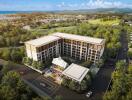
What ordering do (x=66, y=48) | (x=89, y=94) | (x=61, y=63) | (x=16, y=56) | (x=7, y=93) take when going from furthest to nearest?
(x=66, y=48), (x=16, y=56), (x=61, y=63), (x=89, y=94), (x=7, y=93)

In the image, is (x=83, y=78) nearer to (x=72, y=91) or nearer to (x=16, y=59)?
(x=72, y=91)

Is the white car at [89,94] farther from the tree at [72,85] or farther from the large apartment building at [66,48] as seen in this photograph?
the large apartment building at [66,48]

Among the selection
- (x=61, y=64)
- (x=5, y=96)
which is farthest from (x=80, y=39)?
(x=5, y=96)

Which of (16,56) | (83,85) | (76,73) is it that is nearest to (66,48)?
(76,73)

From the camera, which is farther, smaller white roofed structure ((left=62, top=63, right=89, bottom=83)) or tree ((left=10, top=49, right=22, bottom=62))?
tree ((left=10, top=49, right=22, bottom=62))

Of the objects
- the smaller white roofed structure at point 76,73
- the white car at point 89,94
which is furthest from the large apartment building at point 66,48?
the white car at point 89,94

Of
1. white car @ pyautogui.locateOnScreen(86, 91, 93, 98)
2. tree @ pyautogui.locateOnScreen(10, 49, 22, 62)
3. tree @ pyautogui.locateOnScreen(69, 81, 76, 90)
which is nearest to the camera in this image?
white car @ pyautogui.locateOnScreen(86, 91, 93, 98)

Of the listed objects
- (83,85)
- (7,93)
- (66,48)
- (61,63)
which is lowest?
(83,85)

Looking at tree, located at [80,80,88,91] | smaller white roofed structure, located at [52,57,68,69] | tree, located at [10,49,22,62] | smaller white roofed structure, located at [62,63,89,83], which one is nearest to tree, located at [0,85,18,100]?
smaller white roofed structure, located at [62,63,89,83]

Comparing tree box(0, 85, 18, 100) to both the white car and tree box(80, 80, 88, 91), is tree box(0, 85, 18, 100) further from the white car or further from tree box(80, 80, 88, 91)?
the white car

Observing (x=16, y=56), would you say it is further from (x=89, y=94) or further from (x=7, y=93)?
(x=89, y=94)
